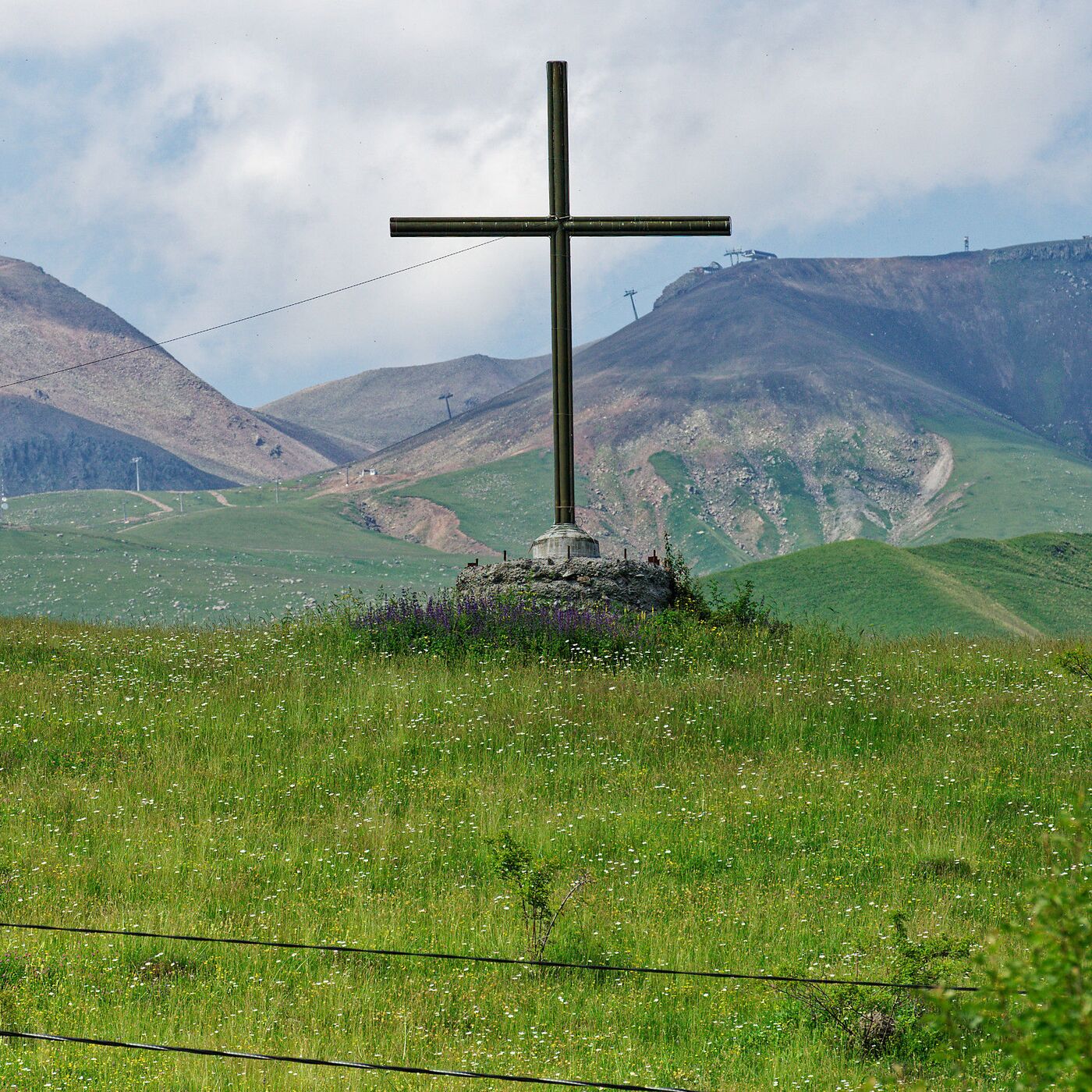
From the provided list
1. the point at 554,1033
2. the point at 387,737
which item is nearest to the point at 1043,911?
the point at 554,1033

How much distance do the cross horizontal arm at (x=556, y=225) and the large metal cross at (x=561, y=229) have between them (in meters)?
0.01

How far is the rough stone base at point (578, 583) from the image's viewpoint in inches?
671

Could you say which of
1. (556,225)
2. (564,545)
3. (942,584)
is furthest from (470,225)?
(942,584)

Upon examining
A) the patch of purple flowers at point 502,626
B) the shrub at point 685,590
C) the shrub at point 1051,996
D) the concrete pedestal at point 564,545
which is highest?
the concrete pedestal at point 564,545

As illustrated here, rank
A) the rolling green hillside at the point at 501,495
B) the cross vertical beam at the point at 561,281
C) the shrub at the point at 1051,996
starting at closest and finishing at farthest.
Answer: the shrub at the point at 1051,996, the cross vertical beam at the point at 561,281, the rolling green hillside at the point at 501,495

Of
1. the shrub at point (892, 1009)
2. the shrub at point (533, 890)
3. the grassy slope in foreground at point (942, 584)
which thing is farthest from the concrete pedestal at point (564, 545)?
the grassy slope in foreground at point (942, 584)

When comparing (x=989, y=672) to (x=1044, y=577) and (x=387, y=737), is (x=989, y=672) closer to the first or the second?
(x=387, y=737)

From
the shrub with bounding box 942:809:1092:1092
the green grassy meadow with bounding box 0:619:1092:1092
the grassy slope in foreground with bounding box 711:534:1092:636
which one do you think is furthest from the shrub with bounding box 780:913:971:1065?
the grassy slope in foreground with bounding box 711:534:1092:636

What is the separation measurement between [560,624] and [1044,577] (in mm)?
25538

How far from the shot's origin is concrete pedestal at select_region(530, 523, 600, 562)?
687 inches

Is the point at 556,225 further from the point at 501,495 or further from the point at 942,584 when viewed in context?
the point at 501,495

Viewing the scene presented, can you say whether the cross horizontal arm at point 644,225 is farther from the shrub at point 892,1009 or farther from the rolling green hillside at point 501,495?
the rolling green hillside at point 501,495

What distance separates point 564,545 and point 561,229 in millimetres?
4545

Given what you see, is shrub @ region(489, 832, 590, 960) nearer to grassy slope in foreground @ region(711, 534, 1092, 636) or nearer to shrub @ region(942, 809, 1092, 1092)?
shrub @ region(942, 809, 1092, 1092)
